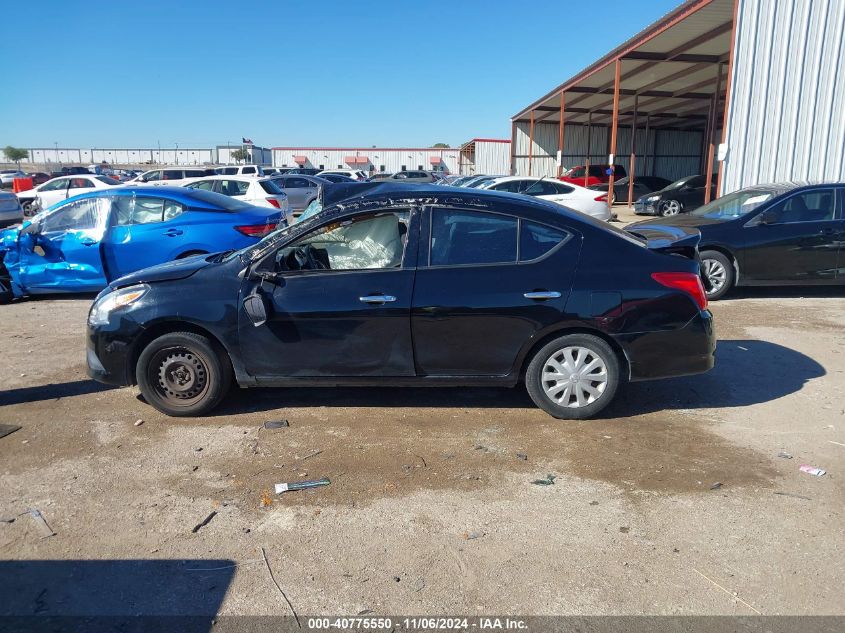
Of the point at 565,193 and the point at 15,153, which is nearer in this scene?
the point at 565,193

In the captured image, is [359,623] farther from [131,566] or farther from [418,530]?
[131,566]

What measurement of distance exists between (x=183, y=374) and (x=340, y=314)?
1302mm

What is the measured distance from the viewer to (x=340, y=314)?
4.48 m

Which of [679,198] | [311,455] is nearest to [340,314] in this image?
[311,455]

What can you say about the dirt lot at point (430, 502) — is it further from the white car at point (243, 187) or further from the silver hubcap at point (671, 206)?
the silver hubcap at point (671, 206)

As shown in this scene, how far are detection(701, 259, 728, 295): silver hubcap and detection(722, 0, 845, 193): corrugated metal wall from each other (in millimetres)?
6061

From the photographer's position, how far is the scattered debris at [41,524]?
332cm

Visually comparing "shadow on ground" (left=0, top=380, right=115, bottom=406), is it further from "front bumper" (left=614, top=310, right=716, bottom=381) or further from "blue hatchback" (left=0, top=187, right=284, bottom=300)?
"front bumper" (left=614, top=310, right=716, bottom=381)

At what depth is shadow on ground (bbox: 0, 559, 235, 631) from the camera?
268 centimetres

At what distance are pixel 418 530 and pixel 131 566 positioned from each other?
4.61 ft

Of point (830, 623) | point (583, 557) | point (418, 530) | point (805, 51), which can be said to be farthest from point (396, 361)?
point (805, 51)

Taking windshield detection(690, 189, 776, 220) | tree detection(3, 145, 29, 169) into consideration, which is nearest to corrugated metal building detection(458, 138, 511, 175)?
windshield detection(690, 189, 776, 220)

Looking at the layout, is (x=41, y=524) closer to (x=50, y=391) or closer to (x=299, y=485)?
(x=299, y=485)

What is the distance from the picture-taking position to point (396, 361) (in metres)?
4.55
